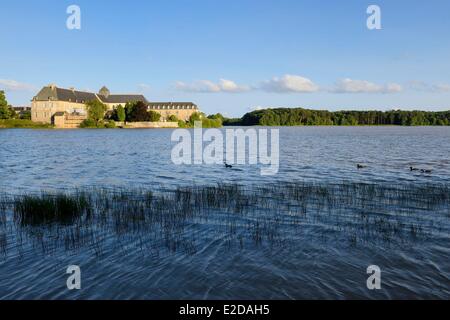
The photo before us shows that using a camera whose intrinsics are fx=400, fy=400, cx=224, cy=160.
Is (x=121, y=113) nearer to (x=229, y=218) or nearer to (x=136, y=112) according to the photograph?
(x=136, y=112)

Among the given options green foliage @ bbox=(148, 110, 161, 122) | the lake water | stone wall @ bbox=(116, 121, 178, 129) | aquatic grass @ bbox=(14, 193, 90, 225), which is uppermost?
green foliage @ bbox=(148, 110, 161, 122)

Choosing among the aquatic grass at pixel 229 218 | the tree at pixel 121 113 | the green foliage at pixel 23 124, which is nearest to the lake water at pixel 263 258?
the aquatic grass at pixel 229 218

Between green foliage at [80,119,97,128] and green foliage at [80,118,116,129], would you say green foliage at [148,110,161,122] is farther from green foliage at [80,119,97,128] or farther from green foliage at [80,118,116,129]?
green foliage at [80,119,97,128]

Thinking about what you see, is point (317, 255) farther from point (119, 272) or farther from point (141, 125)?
point (141, 125)

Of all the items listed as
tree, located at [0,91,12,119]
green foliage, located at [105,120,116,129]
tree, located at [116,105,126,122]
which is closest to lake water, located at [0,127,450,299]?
tree, located at [0,91,12,119]

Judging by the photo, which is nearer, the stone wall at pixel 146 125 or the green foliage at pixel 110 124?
the green foliage at pixel 110 124

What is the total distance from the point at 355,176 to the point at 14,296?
26255 mm

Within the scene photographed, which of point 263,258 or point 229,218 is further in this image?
point 229,218

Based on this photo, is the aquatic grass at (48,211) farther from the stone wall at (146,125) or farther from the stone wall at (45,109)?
the stone wall at (45,109)

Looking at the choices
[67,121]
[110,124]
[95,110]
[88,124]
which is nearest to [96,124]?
[88,124]

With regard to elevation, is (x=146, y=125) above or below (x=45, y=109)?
below

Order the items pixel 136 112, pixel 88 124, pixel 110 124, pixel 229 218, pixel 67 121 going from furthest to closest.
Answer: pixel 136 112 < pixel 110 124 < pixel 88 124 < pixel 67 121 < pixel 229 218

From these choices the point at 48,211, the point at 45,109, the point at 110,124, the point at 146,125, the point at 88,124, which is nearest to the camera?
the point at 48,211

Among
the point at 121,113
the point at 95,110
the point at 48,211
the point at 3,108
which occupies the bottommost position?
the point at 48,211
